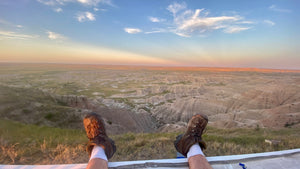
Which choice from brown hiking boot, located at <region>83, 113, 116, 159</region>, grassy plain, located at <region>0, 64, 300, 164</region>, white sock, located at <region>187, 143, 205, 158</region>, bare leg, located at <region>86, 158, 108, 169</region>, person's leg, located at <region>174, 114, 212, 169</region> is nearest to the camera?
bare leg, located at <region>86, 158, 108, 169</region>

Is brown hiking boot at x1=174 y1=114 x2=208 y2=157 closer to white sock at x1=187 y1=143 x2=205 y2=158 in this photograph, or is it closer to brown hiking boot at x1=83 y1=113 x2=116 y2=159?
white sock at x1=187 y1=143 x2=205 y2=158

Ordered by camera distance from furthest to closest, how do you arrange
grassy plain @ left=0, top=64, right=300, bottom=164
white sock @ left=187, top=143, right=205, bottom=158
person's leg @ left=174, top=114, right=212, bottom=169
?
grassy plain @ left=0, top=64, right=300, bottom=164 < white sock @ left=187, top=143, right=205, bottom=158 < person's leg @ left=174, top=114, right=212, bottom=169

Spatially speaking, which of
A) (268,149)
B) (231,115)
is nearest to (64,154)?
(268,149)

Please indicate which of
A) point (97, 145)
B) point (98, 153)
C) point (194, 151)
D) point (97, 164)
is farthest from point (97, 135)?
point (194, 151)

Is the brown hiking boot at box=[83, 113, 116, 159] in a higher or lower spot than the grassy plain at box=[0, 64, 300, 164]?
higher

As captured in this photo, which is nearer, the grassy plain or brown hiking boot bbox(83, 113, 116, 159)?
brown hiking boot bbox(83, 113, 116, 159)

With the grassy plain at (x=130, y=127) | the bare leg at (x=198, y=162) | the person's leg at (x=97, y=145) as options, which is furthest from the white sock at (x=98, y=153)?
the bare leg at (x=198, y=162)

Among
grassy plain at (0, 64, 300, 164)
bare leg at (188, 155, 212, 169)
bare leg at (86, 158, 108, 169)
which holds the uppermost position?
bare leg at (188, 155, 212, 169)

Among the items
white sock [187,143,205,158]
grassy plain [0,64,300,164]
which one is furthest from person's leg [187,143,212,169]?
grassy plain [0,64,300,164]

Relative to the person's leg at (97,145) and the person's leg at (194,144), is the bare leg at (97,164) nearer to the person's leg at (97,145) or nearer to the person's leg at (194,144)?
the person's leg at (97,145)
